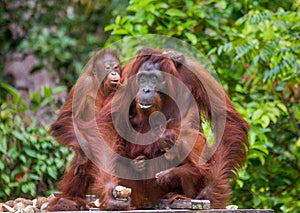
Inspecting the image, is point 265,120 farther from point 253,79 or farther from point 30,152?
point 30,152

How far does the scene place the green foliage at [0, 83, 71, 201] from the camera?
582cm

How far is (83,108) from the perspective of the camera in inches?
151

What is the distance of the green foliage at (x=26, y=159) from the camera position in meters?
5.82

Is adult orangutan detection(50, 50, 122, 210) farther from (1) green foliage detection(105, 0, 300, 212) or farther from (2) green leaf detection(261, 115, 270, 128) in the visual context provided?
(2) green leaf detection(261, 115, 270, 128)

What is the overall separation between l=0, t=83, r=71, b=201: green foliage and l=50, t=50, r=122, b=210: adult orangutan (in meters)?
1.74

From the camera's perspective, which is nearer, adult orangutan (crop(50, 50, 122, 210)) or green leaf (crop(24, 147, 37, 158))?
adult orangutan (crop(50, 50, 122, 210))

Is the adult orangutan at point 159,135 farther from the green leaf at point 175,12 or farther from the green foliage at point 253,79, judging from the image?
the green leaf at point 175,12

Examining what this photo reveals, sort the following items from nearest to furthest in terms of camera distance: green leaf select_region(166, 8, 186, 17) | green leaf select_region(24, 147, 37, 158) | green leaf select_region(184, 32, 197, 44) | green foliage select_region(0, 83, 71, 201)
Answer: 1. green leaf select_region(184, 32, 197, 44)
2. green leaf select_region(166, 8, 186, 17)
3. green foliage select_region(0, 83, 71, 201)
4. green leaf select_region(24, 147, 37, 158)

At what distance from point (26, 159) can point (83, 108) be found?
2.25 metres

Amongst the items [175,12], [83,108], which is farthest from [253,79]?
[83,108]

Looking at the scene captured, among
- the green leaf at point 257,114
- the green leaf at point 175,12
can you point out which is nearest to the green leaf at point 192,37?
the green leaf at point 175,12

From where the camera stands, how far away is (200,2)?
597 cm

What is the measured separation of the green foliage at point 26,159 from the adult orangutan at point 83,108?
5.71ft

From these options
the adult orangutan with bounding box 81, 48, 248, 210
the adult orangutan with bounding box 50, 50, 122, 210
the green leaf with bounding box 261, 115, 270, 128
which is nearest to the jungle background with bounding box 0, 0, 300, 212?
the green leaf with bounding box 261, 115, 270, 128
